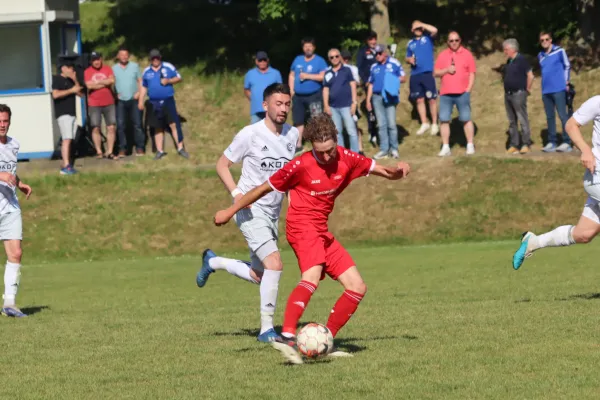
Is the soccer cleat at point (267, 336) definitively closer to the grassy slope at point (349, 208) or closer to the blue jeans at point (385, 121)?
the grassy slope at point (349, 208)

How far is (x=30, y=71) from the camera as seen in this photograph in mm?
26328

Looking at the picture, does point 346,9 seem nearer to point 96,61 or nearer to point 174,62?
point 174,62

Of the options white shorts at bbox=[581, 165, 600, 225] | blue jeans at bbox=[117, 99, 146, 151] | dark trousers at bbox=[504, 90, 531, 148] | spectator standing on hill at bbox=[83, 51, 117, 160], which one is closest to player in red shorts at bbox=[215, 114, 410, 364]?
white shorts at bbox=[581, 165, 600, 225]

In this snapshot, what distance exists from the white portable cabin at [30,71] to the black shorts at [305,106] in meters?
5.84

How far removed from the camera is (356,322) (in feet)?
37.4

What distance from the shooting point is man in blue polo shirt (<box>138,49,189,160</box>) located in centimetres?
2500

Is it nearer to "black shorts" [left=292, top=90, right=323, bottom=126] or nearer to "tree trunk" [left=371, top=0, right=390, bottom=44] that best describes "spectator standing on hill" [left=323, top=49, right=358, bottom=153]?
"black shorts" [left=292, top=90, right=323, bottom=126]

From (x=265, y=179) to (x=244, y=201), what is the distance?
111cm

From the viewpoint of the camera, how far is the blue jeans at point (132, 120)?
2559 cm

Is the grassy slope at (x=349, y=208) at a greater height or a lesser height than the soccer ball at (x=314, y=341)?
lesser

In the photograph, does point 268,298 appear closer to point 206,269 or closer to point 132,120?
point 206,269

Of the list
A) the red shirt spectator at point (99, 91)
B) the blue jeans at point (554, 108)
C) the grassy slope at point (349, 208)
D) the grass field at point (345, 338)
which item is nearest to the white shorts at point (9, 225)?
the grass field at point (345, 338)

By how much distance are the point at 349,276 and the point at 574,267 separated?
727cm

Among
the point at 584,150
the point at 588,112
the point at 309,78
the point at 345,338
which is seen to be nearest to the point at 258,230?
the point at 345,338
